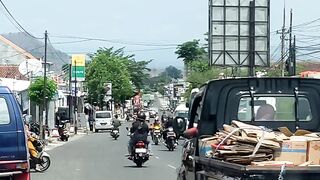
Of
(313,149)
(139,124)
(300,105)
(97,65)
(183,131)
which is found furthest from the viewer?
(97,65)

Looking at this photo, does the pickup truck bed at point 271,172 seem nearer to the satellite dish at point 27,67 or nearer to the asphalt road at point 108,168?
the asphalt road at point 108,168

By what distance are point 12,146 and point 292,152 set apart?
5214mm

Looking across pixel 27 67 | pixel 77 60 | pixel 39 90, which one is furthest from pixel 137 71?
pixel 39 90

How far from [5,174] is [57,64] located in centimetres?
11501

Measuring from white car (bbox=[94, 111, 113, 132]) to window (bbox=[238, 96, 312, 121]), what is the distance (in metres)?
60.1

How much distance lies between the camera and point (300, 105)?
32.3ft

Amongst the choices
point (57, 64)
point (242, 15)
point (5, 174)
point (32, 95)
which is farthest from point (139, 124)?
point (57, 64)

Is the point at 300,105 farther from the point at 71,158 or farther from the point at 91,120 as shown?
the point at 91,120

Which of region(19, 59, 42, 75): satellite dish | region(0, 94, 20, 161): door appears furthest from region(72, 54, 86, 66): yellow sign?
region(0, 94, 20, 161): door

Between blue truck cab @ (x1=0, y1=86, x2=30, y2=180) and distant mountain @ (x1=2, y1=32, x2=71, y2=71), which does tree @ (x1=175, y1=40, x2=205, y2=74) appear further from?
blue truck cab @ (x1=0, y1=86, x2=30, y2=180)

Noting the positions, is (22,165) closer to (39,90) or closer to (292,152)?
(292,152)

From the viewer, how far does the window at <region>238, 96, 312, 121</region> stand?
9.73 meters

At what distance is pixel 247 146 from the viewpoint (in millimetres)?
7434

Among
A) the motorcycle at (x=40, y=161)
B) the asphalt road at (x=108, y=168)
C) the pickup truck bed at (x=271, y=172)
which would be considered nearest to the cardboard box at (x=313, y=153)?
the pickup truck bed at (x=271, y=172)
